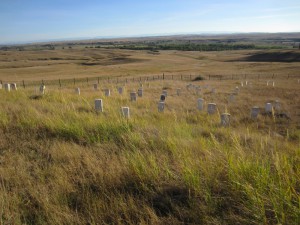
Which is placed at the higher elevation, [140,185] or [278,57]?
[278,57]

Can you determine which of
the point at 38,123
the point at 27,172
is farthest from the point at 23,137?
the point at 27,172

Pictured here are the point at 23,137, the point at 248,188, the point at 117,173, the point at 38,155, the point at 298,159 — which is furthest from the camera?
the point at 23,137

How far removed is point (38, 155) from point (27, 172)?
60 centimetres

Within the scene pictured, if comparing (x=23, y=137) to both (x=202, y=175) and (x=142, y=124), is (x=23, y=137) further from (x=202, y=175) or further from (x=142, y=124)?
(x=202, y=175)

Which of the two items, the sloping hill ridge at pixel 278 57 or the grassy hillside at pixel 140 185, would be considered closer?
the grassy hillside at pixel 140 185

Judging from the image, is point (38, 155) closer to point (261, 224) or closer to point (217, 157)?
point (217, 157)

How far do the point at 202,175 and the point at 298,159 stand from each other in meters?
1.28

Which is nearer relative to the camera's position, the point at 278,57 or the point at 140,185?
the point at 140,185

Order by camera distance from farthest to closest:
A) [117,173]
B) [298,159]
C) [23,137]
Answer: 1. [23,137]
2. [298,159]
3. [117,173]

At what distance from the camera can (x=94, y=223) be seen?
2.20 meters

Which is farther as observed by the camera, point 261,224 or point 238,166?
point 238,166

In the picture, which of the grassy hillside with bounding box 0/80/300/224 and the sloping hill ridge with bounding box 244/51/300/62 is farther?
the sloping hill ridge with bounding box 244/51/300/62

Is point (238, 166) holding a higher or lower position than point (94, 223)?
higher

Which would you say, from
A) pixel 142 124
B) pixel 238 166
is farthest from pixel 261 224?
pixel 142 124
